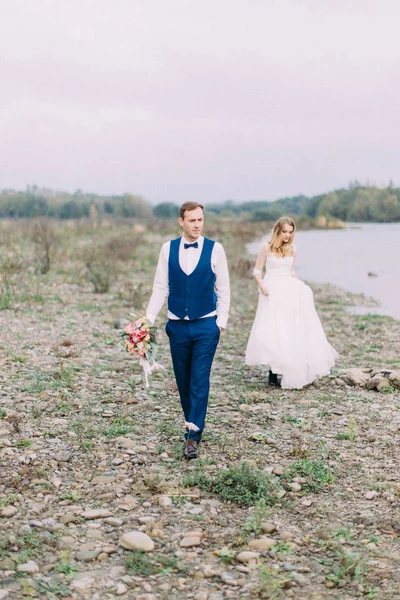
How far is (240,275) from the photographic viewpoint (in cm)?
2677

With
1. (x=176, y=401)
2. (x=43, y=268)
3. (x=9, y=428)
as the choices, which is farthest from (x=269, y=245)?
(x=43, y=268)

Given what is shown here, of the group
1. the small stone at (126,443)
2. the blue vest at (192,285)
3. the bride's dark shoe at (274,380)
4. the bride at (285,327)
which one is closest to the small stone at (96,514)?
the small stone at (126,443)

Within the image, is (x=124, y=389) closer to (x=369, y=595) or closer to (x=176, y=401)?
(x=176, y=401)

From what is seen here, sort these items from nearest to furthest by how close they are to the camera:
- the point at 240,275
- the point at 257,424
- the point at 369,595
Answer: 1. the point at 369,595
2. the point at 257,424
3. the point at 240,275

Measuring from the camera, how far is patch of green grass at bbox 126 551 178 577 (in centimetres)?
425

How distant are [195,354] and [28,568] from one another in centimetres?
244

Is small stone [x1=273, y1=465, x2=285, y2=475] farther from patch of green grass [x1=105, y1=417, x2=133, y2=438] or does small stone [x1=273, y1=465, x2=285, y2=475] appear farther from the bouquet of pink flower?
patch of green grass [x1=105, y1=417, x2=133, y2=438]

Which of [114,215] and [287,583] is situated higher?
[114,215]

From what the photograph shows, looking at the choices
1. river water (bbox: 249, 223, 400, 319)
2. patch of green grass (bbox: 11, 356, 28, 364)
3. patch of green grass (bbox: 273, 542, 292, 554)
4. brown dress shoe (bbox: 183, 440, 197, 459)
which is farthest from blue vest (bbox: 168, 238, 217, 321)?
river water (bbox: 249, 223, 400, 319)

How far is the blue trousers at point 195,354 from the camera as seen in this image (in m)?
6.03

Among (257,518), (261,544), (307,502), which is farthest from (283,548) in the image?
(307,502)

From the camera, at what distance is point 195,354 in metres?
6.10

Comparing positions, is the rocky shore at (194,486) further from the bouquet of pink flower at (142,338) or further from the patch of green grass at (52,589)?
the bouquet of pink flower at (142,338)

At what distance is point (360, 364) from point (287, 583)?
7.08 m
